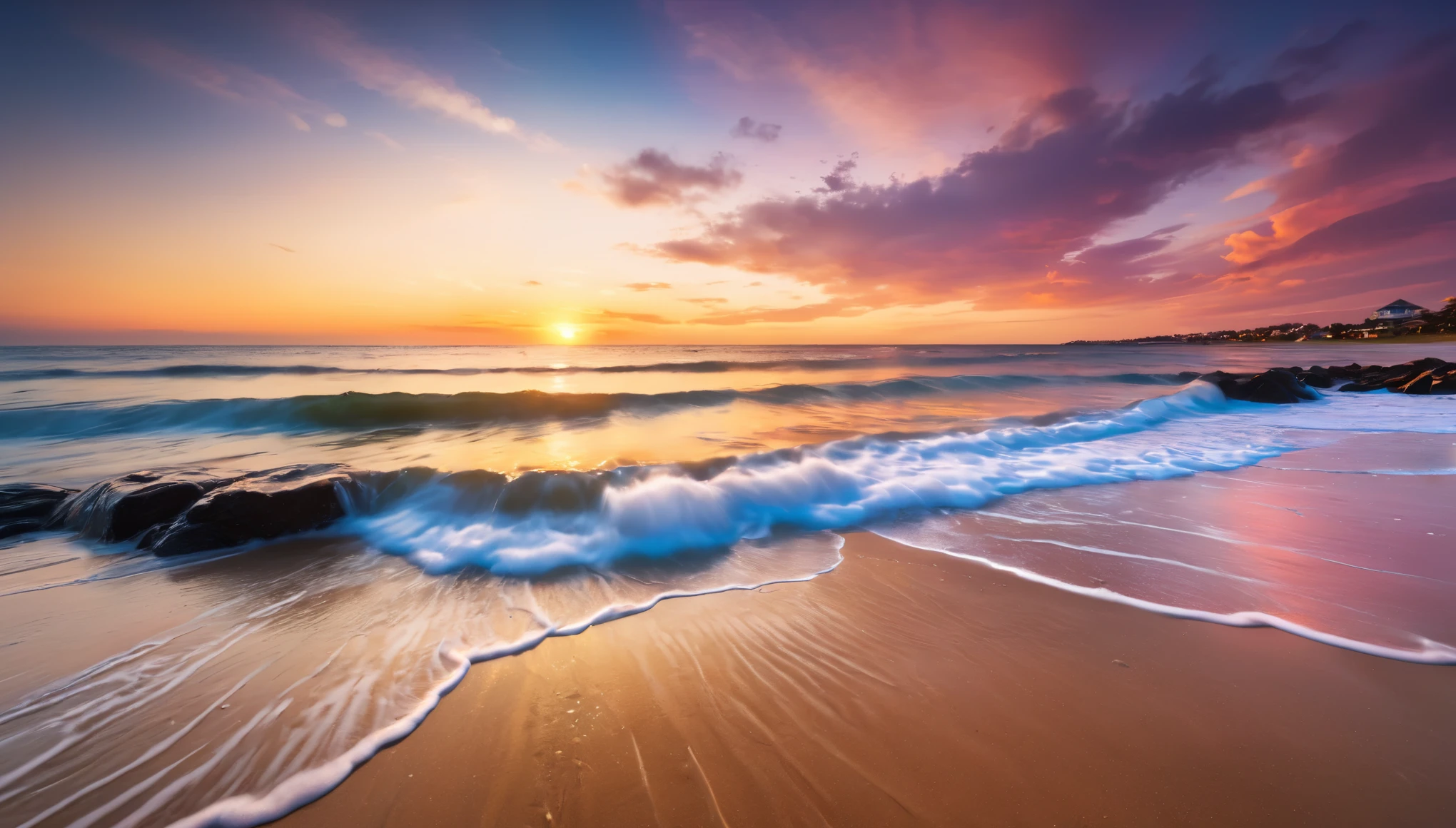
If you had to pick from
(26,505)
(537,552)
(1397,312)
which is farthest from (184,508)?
(1397,312)

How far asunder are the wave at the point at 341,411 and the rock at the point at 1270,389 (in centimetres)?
1347

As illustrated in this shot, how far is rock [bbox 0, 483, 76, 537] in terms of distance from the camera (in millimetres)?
4969

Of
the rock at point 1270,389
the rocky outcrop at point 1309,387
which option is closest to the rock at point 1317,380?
the rocky outcrop at point 1309,387

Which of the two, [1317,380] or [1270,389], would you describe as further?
[1317,380]

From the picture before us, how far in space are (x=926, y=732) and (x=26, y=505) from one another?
29.4ft

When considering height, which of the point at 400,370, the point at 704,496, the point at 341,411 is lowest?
the point at 704,496

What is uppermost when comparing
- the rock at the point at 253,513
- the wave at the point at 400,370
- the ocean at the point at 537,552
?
the wave at the point at 400,370

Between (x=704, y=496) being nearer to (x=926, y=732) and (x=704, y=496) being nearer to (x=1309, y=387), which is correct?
(x=926, y=732)

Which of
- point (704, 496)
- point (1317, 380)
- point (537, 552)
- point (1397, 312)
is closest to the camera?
point (537, 552)

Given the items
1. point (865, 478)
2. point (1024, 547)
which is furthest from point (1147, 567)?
point (865, 478)

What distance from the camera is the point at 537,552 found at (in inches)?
173

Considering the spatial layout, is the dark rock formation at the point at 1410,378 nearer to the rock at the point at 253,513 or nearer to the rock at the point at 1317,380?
the rock at the point at 1317,380

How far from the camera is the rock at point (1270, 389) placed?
14.9 m

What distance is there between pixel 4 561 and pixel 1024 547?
922 cm
